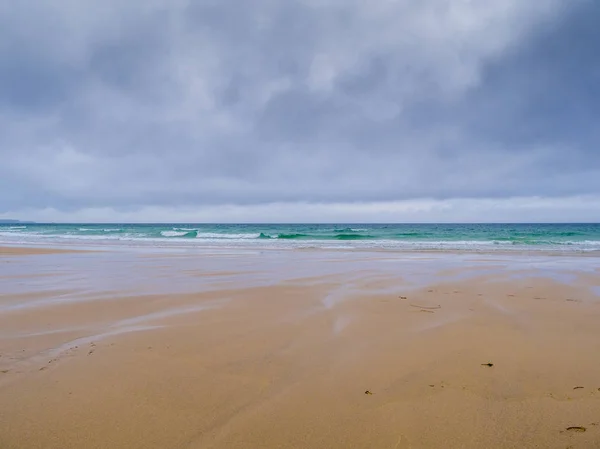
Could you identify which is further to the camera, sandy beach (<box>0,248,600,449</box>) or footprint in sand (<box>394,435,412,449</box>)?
sandy beach (<box>0,248,600,449</box>)

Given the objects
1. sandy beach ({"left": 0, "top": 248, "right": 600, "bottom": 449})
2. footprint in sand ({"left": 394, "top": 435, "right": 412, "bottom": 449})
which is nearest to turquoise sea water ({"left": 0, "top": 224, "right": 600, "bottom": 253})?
sandy beach ({"left": 0, "top": 248, "right": 600, "bottom": 449})

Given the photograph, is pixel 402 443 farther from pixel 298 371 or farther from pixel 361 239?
pixel 361 239

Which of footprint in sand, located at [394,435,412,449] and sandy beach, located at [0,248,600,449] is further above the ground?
sandy beach, located at [0,248,600,449]

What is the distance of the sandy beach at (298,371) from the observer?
2.33 m

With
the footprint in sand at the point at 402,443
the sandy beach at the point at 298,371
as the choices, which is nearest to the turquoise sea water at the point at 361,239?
the sandy beach at the point at 298,371

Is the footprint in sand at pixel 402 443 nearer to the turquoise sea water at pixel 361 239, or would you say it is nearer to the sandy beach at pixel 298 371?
the sandy beach at pixel 298 371

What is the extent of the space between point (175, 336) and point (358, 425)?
2712mm

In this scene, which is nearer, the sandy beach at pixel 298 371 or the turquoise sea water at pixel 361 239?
the sandy beach at pixel 298 371

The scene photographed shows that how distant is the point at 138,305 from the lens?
601 centimetres

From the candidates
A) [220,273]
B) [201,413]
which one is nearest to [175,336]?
[201,413]

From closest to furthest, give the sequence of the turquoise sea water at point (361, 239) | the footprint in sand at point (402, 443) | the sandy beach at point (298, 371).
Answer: the footprint in sand at point (402, 443) < the sandy beach at point (298, 371) < the turquoise sea water at point (361, 239)

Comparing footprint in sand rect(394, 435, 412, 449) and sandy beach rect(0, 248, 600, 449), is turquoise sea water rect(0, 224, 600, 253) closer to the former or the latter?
sandy beach rect(0, 248, 600, 449)

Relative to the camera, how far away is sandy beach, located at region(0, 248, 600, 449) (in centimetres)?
233

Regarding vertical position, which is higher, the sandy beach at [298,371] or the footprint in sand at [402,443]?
the sandy beach at [298,371]
